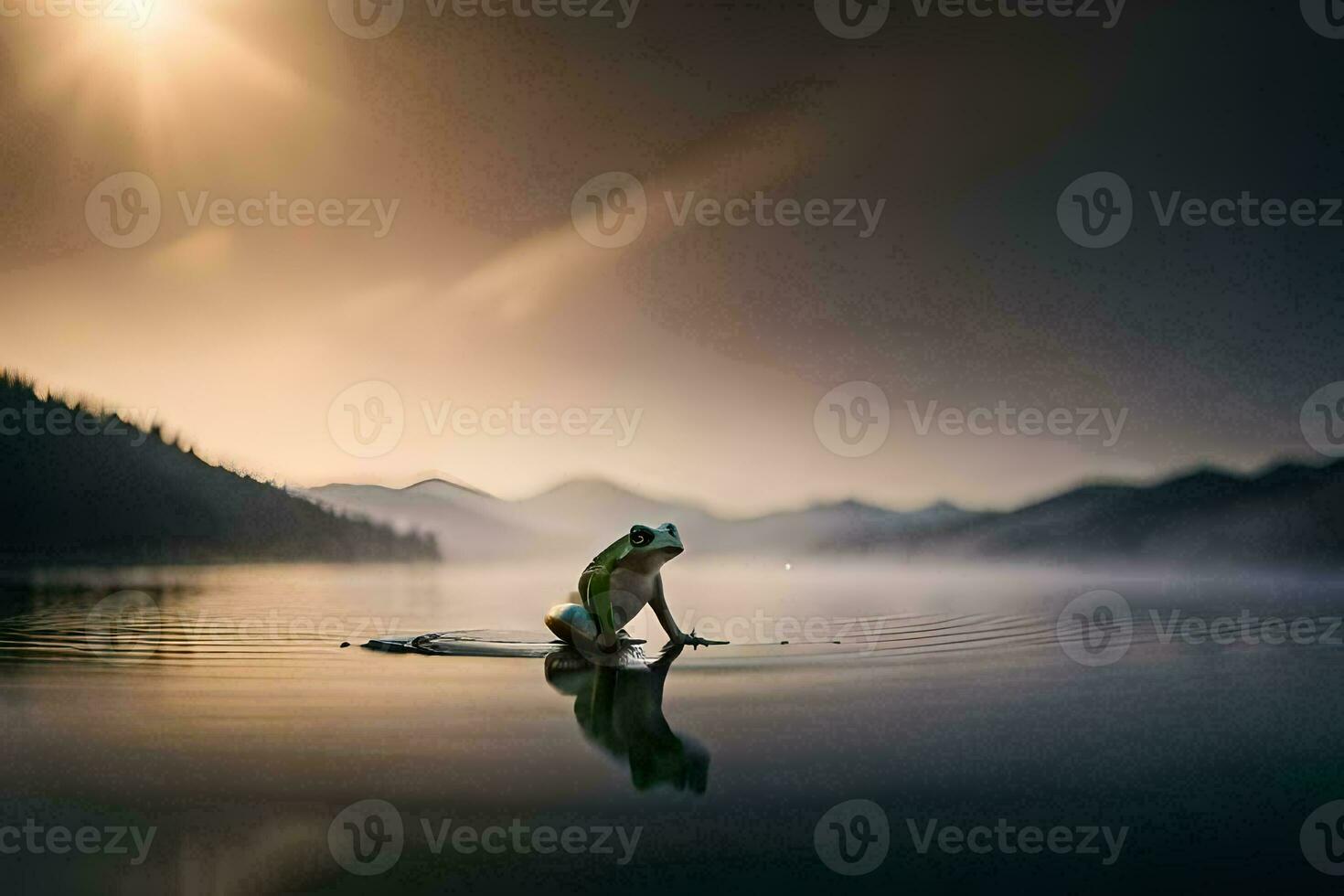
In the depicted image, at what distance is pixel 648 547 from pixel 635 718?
2.34 metres

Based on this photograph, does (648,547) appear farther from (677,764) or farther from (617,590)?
(677,764)

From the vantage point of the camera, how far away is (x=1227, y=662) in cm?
630

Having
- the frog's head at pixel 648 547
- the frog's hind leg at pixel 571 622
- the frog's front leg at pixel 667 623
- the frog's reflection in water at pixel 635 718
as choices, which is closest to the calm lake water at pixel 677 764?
the frog's reflection in water at pixel 635 718

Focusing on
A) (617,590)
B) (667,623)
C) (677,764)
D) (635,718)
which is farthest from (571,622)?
(677,764)

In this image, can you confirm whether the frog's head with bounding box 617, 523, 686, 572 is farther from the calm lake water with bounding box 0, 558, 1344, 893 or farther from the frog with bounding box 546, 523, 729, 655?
the calm lake water with bounding box 0, 558, 1344, 893

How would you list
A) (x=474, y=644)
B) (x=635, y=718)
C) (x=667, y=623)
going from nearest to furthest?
1. (x=635, y=718)
2. (x=667, y=623)
3. (x=474, y=644)

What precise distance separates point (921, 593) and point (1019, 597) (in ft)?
4.48

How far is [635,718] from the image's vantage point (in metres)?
4.46

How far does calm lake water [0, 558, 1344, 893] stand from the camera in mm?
2748

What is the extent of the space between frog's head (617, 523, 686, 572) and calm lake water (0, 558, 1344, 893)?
0.73 meters

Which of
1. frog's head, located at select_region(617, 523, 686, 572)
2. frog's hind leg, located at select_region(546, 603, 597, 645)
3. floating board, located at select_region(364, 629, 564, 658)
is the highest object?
frog's head, located at select_region(617, 523, 686, 572)

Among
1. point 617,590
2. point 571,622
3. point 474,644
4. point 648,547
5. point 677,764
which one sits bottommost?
point 677,764

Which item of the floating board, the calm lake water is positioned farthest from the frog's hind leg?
the calm lake water

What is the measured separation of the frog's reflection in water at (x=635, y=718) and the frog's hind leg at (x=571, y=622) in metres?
0.18
